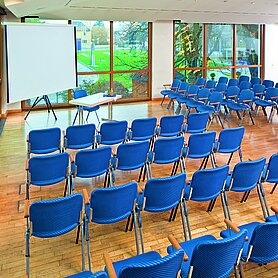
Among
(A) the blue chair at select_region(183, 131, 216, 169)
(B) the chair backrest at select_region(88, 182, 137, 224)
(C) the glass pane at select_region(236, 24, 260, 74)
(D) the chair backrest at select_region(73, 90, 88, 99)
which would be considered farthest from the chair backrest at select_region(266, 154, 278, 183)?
(C) the glass pane at select_region(236, 24, 260, 74)

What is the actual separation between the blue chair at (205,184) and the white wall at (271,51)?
1372 centimetres

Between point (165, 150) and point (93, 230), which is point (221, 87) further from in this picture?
point (93, 230)

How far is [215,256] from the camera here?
2447 millimetres

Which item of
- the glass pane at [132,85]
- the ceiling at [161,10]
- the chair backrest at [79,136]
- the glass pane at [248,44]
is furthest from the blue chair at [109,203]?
the glass pane at [248,44]

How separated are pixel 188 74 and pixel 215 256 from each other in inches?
503

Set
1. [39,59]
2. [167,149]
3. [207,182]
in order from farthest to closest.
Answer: [39,59]
[167,149]
[207,182]

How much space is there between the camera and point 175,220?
4355mm

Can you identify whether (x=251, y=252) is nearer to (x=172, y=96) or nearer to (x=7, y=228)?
(x=7, y=228)

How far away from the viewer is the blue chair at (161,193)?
3579 mm

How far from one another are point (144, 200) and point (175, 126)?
3.32 m

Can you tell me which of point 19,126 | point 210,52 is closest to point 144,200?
point 19,126

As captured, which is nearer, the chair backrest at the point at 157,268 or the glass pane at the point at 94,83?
the chair backrest at the point at 157,268

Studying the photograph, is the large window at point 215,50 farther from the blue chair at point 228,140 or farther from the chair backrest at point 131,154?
the chair backrest at point 131,154

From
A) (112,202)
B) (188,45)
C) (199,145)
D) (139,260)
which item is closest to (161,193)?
(112,202)
